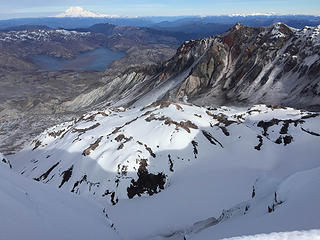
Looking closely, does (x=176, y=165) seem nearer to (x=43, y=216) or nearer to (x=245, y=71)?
(x=43, y=216)

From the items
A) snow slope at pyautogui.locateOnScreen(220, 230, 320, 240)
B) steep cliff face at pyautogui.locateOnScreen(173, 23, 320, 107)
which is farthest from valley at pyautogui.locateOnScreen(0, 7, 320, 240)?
steep cliff face at pyautogui.locateOnScreen(173, 23, 320, 107)

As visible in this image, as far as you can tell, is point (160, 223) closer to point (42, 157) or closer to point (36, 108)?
point (42, 157)

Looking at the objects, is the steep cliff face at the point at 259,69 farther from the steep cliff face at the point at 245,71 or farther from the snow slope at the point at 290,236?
the snow slope at the point at 290,236

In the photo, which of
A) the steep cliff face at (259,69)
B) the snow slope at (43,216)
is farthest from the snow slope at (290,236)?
the steep cliff face at (259,69)

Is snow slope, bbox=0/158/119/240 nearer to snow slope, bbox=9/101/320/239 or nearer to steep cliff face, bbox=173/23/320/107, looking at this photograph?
snow slope, bbox=9/101/320/239

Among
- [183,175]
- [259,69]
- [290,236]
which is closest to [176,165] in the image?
[183,175]

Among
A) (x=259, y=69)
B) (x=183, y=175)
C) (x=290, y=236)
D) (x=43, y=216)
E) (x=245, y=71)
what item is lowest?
(x=245, y=71)
